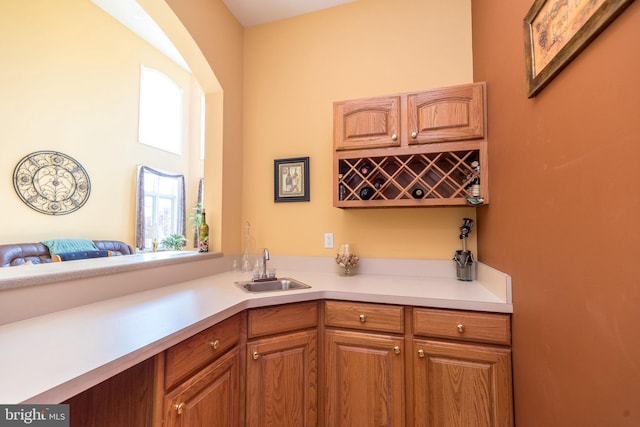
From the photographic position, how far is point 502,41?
129 centimetres

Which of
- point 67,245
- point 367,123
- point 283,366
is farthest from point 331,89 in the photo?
point 67,245

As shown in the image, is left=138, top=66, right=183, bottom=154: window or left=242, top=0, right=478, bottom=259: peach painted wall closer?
left=242, top=0, right=478, bottom=259: peach painted wall

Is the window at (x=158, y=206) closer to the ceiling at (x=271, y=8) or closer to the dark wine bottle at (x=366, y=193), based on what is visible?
the ceiling at (x=271, y=8)

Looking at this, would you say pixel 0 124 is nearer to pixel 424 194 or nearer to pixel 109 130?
pixel 109 130

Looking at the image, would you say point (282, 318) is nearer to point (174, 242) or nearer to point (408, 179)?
point (408, 179)

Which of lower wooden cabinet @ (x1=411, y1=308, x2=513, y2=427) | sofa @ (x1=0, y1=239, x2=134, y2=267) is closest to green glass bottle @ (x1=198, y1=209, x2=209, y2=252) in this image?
lower wooden cabinet @ (x1=411, y1=308, x2=513, y2=427)

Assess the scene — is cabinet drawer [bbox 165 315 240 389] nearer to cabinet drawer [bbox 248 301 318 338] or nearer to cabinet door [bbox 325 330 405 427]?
cabinet drawer [bbox 248 301 318 338]

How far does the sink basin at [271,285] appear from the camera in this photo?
168cm

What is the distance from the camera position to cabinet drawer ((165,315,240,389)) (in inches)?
36.5

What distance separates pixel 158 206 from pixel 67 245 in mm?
2019

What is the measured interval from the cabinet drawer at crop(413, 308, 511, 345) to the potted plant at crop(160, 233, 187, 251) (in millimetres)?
5627

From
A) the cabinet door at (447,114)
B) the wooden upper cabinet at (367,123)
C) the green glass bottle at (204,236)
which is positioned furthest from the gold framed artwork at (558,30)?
the green glass bottle at (204,236)

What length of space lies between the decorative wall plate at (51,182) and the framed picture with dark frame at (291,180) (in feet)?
13.1

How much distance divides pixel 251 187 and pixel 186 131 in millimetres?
5330
